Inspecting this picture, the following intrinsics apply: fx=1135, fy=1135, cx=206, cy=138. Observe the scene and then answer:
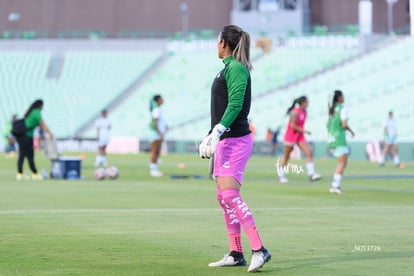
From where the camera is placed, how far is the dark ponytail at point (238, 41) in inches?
434

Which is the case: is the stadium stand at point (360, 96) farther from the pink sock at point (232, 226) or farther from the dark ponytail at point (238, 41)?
the dark ponytail at point (238, 41)

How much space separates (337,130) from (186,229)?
9.63 m

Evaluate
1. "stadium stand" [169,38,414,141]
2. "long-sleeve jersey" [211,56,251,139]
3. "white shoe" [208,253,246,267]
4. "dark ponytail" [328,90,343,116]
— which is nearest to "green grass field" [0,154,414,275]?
"white shoe" [208,253,246,267]

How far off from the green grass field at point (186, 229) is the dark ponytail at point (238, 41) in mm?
2043

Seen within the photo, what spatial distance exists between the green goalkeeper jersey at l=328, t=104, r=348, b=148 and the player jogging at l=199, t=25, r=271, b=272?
514 inches

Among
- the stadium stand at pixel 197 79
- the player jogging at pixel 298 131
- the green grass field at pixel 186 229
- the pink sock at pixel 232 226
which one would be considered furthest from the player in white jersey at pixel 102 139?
the stadium stand at pixel 197 79

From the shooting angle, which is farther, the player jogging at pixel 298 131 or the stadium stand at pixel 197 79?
the stadium stand at pixel 197 79

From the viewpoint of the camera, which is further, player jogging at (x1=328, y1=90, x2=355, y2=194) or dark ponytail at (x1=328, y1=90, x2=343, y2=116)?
dark ponytail at (x1=328, y1=90, x2=343, y2=116)

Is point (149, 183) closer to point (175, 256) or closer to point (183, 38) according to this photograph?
point (175, 256)

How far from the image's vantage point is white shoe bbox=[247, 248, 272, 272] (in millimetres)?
10555

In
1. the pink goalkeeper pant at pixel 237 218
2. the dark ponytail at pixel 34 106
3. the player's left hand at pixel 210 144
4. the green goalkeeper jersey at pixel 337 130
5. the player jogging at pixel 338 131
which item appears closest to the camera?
the player's left hand at pixel 210 144

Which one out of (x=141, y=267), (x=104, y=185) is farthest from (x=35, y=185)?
(x=141, y=267)

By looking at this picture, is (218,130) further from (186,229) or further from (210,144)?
(186,229)

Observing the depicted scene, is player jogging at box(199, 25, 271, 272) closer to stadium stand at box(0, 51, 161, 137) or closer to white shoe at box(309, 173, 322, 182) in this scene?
white shoe at box(309, 173, 322, 182)
